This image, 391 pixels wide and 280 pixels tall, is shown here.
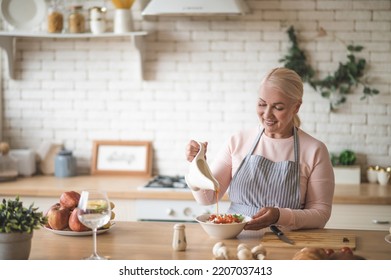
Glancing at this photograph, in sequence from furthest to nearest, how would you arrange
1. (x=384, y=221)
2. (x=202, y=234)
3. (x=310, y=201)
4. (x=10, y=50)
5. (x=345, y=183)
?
1. (x=10, y=50)
2. (x=345, y=183)
3. (x=384, y=221)
4. (x=310, y=201)
5. (x=202, y=234)

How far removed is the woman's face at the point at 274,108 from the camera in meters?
2.91

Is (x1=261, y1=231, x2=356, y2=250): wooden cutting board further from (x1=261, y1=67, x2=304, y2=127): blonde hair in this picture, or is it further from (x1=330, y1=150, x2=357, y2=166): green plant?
(x1=330, y1=150, x2=357, y2=166): green plant

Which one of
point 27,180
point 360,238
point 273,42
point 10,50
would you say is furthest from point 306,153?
point 10,50

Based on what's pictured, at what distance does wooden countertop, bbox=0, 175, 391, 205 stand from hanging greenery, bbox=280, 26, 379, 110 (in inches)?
26.7

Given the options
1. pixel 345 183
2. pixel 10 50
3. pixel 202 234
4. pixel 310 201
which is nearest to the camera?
pixel 202 234

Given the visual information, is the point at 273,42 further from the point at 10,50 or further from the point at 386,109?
the point at 10,50

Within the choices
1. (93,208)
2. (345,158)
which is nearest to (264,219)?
(93,208)

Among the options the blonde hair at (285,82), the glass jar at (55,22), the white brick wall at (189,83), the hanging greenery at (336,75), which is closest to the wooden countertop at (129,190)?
the white brick wall at (189,83)

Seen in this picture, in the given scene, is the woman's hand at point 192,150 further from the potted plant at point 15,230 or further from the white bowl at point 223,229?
the potted plant at point 15,230

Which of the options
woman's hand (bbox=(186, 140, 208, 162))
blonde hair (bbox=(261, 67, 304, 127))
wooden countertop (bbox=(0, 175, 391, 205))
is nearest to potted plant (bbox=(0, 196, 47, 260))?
woman's hand (bbox=(186, 140, 208, 162))

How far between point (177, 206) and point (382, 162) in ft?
5.19

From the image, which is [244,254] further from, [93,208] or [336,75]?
[336,75]

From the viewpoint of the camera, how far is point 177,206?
4164 mm

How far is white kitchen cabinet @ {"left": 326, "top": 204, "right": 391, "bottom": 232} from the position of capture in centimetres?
406
